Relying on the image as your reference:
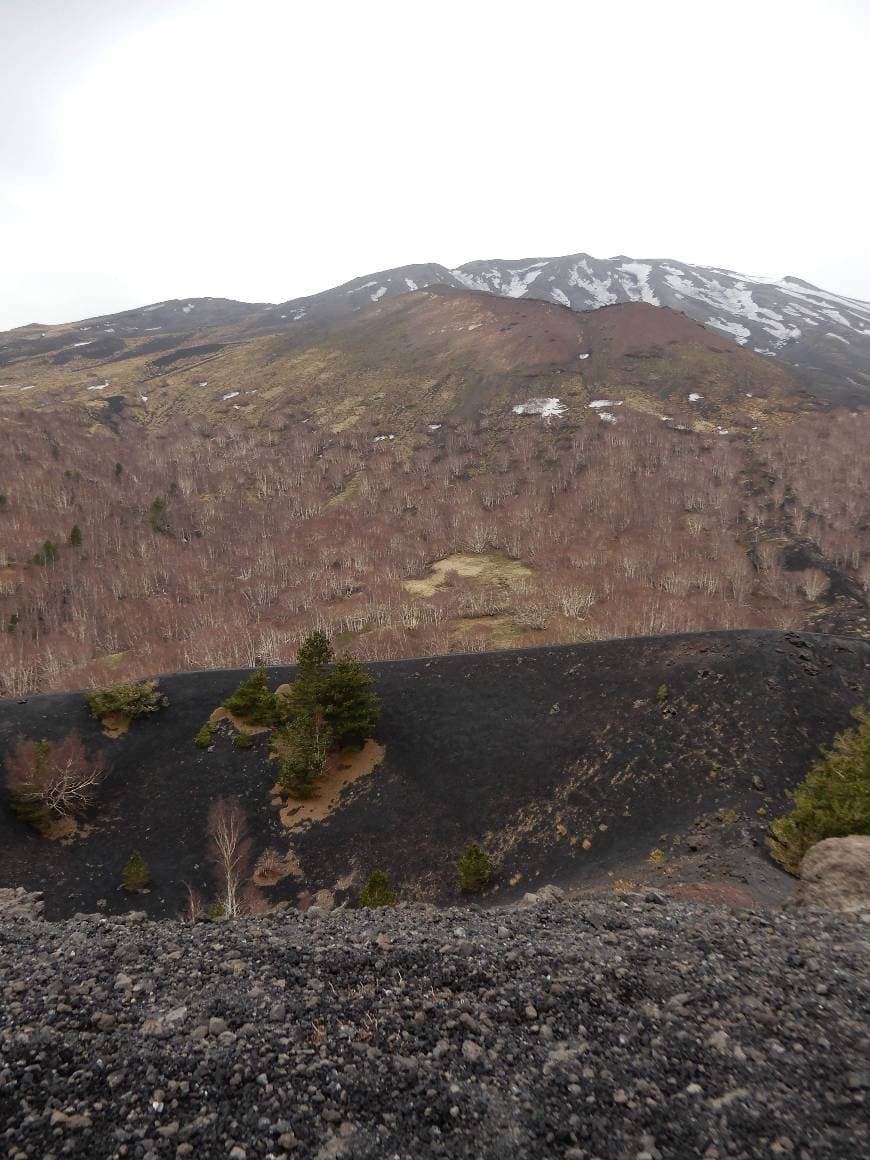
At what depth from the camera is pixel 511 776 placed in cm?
2362

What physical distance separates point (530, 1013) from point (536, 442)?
309 feet

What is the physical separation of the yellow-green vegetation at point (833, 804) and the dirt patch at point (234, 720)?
22581 millimetres

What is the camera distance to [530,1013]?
Answer: 700 cm

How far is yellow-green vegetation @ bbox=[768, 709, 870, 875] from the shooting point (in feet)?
39.6

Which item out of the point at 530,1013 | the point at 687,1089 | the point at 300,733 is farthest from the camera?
the point at 300,733

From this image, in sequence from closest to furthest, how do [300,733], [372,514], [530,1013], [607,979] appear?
[530,1013] → [607,979] → [300,733] → [372,514]

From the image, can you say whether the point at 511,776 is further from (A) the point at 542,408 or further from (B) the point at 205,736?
(A) the point at 542,408

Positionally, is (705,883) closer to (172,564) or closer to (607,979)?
(607,979)

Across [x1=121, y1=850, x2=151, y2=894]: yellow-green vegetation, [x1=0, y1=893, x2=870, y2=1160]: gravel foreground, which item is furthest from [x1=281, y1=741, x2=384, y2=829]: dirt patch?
[x1=0, y1=893, x2=870, y2=1160]: gravel foreground

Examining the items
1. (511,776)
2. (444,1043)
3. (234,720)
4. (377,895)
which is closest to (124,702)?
(234,720)

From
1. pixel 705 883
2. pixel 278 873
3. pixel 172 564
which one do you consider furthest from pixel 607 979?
pixel 172 564

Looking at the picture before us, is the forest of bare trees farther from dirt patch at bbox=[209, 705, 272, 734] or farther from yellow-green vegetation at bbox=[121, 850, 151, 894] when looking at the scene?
yellow-green vegetation at bbox=[121, 850, 151, 894]

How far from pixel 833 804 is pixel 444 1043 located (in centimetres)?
1077

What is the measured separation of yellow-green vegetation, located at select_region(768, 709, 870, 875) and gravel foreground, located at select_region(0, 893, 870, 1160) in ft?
12.3
